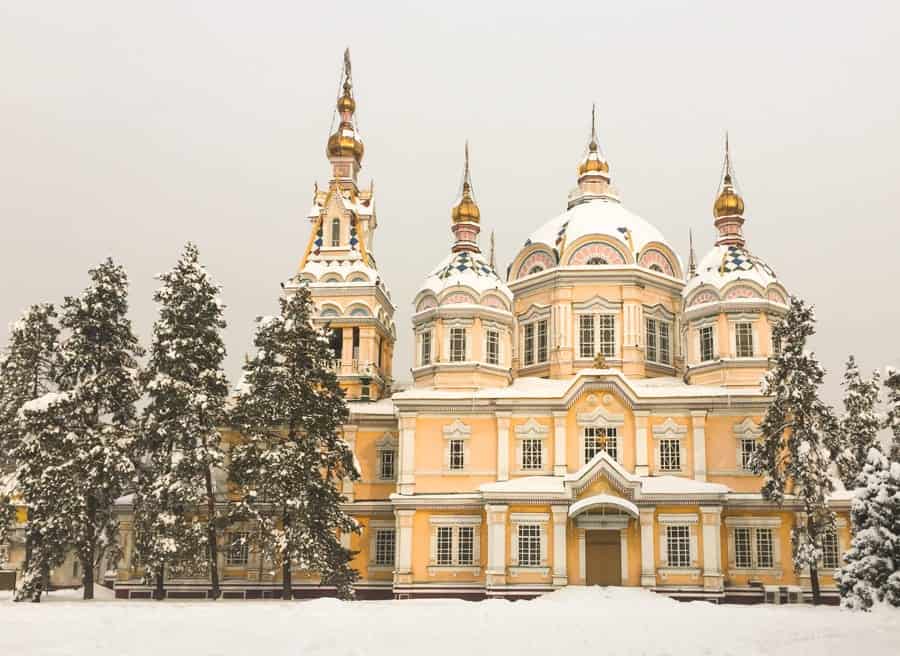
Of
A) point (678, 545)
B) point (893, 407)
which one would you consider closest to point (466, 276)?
point (678, 545)

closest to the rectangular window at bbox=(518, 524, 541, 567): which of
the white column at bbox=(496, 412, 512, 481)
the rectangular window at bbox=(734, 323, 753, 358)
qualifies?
the white column at bbox=(496, 412, 512, 481)

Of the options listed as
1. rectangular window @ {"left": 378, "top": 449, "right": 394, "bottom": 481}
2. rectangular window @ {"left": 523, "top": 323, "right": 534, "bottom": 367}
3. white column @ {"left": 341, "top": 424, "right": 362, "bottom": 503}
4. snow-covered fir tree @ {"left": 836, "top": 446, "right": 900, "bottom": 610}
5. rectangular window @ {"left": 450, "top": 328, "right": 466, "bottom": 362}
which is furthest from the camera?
rectangular window @ {"left": 523, "top": 323, "right": 534, "bottom": 367}

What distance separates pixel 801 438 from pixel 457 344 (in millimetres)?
14500

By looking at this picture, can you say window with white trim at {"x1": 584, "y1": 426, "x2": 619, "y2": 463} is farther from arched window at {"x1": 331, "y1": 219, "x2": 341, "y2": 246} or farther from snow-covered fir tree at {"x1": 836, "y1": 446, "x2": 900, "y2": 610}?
arched window at {"x1": 331, "y1": 219, "x2": 341, "y2": 246}

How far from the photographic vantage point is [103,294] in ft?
124

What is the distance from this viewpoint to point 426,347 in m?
44.3

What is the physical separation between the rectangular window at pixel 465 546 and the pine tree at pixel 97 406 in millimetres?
12872

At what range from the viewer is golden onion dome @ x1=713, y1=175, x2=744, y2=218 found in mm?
46344

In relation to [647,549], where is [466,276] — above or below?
above

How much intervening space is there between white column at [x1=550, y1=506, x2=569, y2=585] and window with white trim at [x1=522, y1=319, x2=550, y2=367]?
9675mm

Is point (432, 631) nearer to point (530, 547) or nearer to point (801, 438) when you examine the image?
point (530, 547)

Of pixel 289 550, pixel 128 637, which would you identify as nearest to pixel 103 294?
pixel 289 550

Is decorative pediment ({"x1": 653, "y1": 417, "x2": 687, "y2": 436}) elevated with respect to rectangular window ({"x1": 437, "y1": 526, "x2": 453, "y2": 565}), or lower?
elevated

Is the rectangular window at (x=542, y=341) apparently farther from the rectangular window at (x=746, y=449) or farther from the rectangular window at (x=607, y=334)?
the rectangular window at (x=746, y=449)
